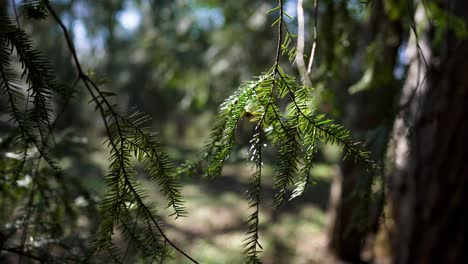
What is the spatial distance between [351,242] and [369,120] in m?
1.74

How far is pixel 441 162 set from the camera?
84.4 inches

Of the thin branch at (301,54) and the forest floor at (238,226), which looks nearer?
the thin branch at (301,54)

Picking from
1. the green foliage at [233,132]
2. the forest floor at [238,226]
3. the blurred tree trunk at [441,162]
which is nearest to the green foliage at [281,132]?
the green foliage at [233,132]

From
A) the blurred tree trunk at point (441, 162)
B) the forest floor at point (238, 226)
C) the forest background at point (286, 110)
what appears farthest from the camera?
the forest floor at point (238, 226)

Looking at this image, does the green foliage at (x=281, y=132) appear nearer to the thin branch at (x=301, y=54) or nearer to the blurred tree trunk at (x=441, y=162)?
the thin branch at (x=301, y=54)

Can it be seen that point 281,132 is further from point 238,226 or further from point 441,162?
point 238,226

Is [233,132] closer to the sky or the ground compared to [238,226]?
closer to the ground

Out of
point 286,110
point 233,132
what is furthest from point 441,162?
point 233,132

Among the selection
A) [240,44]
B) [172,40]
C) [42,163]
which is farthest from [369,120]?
[42,163]

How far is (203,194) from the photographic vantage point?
834 centimetres

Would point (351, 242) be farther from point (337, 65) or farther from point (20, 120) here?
point (20, 120)

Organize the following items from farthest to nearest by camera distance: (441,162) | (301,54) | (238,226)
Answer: (238,226) → (441,162) → (301,54)

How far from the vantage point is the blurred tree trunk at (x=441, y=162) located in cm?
213

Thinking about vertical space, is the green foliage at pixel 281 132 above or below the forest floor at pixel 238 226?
below
